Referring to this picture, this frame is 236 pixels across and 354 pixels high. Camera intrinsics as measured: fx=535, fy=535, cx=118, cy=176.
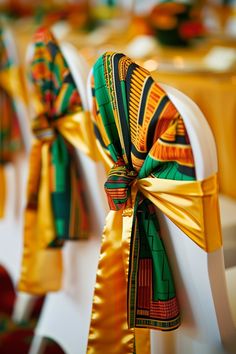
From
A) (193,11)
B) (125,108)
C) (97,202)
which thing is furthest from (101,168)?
(193,11)

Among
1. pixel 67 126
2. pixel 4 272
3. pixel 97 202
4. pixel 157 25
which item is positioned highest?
pixel 157 25

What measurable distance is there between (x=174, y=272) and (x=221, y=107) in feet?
2.19

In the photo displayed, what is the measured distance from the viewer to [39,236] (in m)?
1.26

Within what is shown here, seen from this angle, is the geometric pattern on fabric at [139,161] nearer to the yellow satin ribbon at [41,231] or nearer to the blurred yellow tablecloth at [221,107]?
the yellow satin ribbon at [41,231]

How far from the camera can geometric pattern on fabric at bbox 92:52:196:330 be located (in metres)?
0.76

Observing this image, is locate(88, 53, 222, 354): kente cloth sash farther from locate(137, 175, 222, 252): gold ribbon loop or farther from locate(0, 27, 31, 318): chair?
locate(0, 27, 31, 318): chair

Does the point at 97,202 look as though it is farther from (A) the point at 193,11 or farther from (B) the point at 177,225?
(A) the point at 193,11

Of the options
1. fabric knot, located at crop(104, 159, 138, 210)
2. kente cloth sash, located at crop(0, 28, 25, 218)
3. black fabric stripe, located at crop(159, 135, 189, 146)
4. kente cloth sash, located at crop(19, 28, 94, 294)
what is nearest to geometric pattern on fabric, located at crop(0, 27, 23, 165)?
kente cloth sash, located at crop(0, 28, 25, 218)

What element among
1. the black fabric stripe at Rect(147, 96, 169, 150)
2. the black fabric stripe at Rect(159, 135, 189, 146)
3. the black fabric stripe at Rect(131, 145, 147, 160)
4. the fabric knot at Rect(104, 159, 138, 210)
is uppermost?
the black fabric stripe at Rect(147, 96, 169, 150)

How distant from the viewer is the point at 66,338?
3.91 ft

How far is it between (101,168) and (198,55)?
0.86 meters

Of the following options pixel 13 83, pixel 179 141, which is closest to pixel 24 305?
pixel 13 83

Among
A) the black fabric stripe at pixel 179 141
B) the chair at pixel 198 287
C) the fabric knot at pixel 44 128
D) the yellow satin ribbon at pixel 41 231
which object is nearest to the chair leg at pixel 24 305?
the yellow satin ribbon at pixel 41 231

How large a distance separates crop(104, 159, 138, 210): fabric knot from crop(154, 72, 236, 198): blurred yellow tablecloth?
0.59 meters
